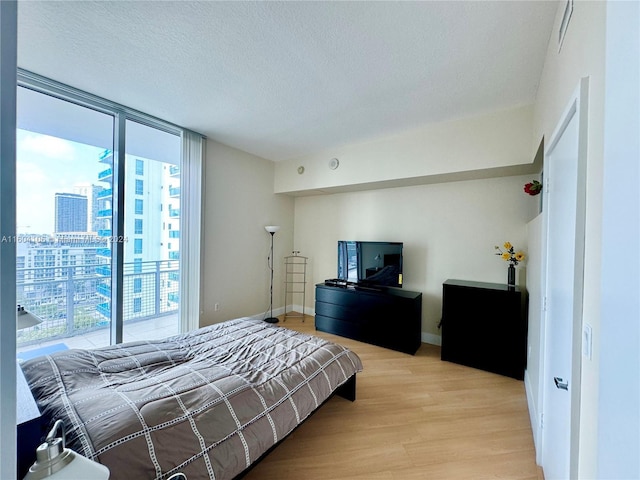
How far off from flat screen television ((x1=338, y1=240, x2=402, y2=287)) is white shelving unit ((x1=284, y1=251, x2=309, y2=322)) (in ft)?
3.23

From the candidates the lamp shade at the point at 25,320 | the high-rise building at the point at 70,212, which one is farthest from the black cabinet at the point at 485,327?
the high-rise building at the point at 70,212

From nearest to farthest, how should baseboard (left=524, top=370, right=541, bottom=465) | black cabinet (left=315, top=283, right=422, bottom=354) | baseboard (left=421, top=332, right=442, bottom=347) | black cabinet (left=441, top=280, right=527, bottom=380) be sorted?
baseboard (left=524, top=370, right=541, bottom=465) → black cabinet (left=441, top=280, right=527, bottom=380) → black cabinet (left=315, top=283, right=422, bottom=354) → baseboard (left=421, top=332, right=442, bottom=347)

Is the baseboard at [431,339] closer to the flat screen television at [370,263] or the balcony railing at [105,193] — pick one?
the flat screen television at [370,263]

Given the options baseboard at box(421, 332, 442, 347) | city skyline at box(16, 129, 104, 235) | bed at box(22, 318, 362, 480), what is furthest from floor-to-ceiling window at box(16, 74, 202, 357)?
baseboard at box(421, 332, 442, 347)

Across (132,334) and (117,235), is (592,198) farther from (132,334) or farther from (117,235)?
(132,334)

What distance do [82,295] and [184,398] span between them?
210cm

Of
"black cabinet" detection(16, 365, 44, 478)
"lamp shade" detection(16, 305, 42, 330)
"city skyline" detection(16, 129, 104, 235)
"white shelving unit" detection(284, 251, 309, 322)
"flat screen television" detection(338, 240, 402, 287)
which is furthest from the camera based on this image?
"white shelving unit" detection(284, 251, 309, 322)

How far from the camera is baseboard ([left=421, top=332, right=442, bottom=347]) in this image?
3613 mm

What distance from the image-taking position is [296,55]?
2.00 m

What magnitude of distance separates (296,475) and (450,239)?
304cm

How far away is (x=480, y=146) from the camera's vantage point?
287 centimetres

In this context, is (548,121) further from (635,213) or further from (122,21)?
(122,21)

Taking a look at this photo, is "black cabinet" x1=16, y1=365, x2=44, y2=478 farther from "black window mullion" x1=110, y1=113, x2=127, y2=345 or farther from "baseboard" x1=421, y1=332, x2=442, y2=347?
"baseboard" x1=421, y1=332, x2=442, y2=347

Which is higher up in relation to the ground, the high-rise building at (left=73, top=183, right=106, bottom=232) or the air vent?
the air vent
